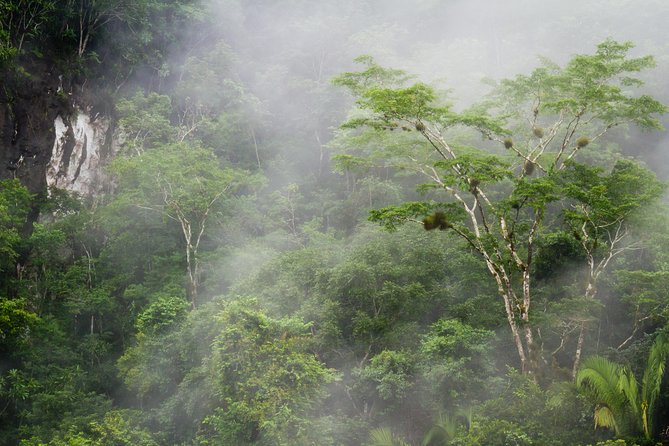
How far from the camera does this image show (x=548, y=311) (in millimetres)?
11062

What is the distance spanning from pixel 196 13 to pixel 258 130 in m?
6.32

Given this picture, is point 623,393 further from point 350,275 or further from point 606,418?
point 350,275

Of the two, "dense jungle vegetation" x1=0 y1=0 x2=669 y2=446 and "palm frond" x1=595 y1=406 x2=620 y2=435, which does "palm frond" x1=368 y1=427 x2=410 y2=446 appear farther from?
"palm frond" x1=595 y1=406 x2=620 y2=435

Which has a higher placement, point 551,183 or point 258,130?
point 551,183

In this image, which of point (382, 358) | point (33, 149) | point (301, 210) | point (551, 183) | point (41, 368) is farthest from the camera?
point (301, 210)

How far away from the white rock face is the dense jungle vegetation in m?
0.55

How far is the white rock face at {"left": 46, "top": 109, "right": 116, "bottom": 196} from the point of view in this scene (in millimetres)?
20047

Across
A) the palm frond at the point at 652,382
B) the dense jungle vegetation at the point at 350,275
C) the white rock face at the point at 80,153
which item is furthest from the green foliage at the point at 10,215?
the palm frond at the point at 652,382

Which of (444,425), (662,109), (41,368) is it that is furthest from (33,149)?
(662,109)

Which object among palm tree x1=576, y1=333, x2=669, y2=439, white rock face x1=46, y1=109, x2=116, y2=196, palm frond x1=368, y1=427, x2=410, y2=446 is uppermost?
palm tree x1=576, y1=333, x2=669, y2=439

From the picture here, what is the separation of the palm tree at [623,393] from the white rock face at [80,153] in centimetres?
1789

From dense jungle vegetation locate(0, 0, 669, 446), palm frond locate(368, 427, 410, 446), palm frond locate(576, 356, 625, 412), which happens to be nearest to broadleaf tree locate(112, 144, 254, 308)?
dense jungle vegetation locate(0, 0, 669, 446)

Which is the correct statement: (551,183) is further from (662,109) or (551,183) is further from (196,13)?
(196,13)

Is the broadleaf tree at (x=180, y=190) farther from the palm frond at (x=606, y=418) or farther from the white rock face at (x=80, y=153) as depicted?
the palm frond at (x=606, y=418)
